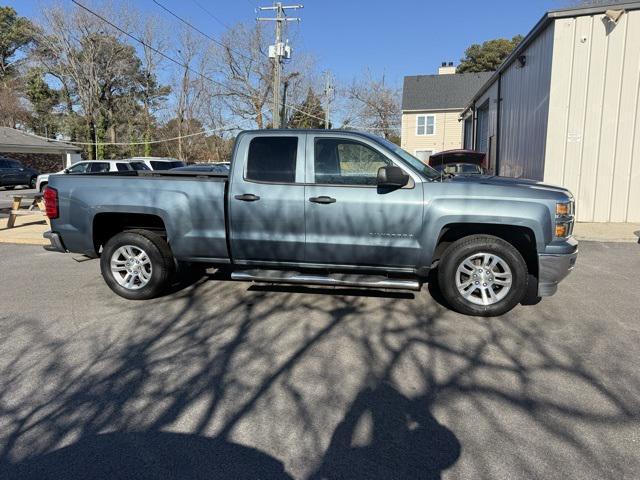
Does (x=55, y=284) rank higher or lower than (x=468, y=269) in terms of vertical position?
lower

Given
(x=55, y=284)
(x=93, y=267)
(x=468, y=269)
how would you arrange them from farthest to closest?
(x=93, y=267) → (x=55, y=284) → (x=468, y=269)

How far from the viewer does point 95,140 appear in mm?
43969

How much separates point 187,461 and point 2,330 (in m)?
3.15

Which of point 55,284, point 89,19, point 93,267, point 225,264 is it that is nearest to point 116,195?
point 225,264

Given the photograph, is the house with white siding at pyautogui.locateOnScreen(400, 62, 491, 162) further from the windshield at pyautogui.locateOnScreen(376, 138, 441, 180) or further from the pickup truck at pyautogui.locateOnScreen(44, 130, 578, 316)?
the pickup truck at pyautogui.locateOnScreen(44, 130, 578, 316)

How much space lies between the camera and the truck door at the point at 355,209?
507cm

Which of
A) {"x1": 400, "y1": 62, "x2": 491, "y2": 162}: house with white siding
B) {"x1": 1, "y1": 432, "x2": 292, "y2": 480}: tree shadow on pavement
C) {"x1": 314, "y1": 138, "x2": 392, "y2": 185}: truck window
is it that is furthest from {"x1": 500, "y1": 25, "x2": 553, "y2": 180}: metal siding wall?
{"x1": 400, "y1": 62, "x2": 491, "y2": 162}: house with white siding

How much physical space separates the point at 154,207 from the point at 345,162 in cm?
221

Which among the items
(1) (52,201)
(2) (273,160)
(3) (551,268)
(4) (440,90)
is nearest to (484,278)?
(3) (551,268)

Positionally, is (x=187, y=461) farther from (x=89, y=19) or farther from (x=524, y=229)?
(x=89, y=19)

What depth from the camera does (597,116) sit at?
10891 mm

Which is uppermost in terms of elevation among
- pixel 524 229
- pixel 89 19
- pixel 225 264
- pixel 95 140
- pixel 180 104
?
pixel 89 19

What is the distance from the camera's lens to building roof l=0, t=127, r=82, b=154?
3262 centimetres

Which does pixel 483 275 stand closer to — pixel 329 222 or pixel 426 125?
pixel 329 222
